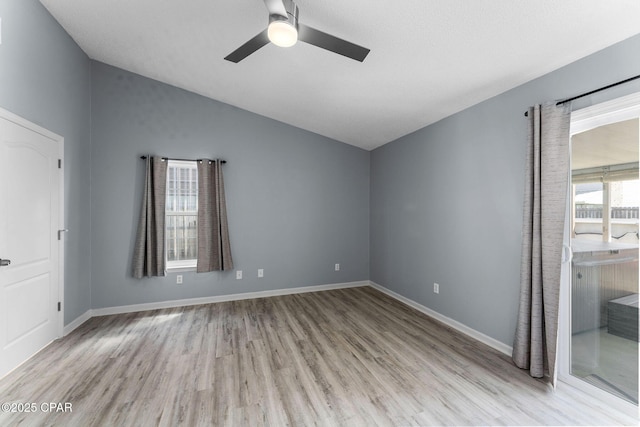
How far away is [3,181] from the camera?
84.7 inches

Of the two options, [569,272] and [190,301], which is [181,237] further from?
[569,272]

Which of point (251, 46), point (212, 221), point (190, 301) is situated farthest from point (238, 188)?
point (251, 46)

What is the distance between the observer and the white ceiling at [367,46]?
1802 millimetres

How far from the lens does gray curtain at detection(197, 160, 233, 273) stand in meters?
3.93

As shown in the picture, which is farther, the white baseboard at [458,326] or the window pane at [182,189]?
the window pane at [182,189]

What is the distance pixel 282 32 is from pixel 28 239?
2819mm

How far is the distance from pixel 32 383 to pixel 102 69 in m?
3.54

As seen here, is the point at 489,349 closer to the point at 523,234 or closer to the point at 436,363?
the point at 436,363

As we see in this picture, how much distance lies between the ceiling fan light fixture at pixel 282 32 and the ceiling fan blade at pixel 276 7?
50mm

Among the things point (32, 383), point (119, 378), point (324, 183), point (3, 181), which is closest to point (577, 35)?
point (324, 183)

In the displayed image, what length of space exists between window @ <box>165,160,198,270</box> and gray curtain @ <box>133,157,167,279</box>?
0.59 ft

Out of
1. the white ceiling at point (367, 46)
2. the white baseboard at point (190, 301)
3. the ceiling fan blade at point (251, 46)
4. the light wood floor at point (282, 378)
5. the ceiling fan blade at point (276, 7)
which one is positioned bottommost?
the light wood floor at point (282, 378)

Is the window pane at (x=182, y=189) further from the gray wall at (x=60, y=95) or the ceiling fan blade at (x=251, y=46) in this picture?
the ceiling fan blade at (x=251, y=46)

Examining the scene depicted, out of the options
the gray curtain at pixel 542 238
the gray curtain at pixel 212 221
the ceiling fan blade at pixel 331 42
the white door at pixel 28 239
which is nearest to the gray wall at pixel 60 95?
the white door at pixel 28 239
